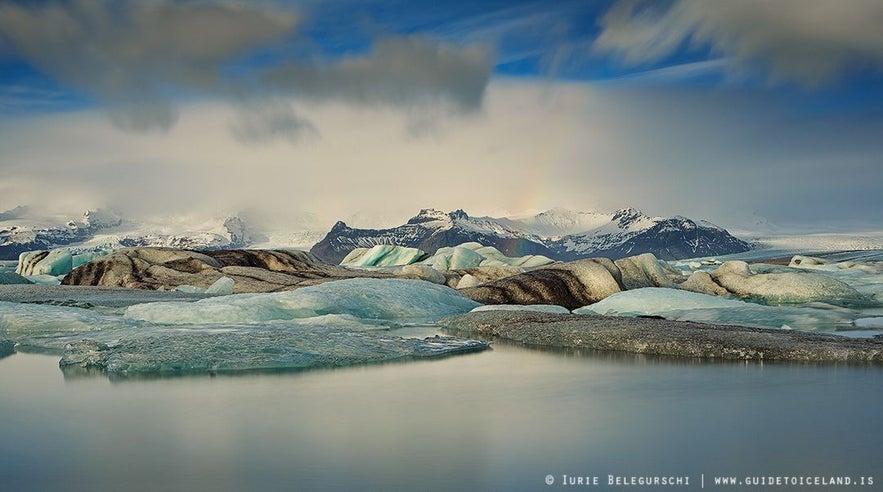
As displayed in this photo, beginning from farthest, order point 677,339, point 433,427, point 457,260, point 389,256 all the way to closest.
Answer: point 389,256 → point 457,260 → point 677,339 → point 433,427

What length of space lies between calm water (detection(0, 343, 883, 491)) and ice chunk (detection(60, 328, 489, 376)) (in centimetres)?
93

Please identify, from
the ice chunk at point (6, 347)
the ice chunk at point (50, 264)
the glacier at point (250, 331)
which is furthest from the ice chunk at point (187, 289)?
the ice chunk at point (50, 264)

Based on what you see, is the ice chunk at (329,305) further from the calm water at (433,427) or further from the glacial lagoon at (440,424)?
the calm water at (433,427)

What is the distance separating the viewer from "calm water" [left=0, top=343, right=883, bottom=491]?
5871 millimetres

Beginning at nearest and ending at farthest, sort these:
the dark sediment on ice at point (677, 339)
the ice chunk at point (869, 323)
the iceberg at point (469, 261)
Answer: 1. the dark sediment on ice at point (677, 339)
2. the ice chunk at point (869, 323)
3. the iceberg at point (469, 261)

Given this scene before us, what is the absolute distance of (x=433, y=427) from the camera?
7.39m

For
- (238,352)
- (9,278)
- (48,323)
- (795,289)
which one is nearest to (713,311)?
(795,289)

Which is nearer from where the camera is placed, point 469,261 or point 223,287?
point 223,287

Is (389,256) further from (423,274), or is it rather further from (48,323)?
(48,323)

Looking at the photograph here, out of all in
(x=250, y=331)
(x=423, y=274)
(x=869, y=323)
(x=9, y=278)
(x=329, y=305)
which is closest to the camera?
(x=250, y=331)

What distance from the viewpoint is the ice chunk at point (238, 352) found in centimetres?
1164

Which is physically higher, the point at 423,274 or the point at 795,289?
the point at 423,274

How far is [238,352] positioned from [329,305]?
31.1 feet

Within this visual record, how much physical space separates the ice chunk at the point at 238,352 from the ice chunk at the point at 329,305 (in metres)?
5.96
